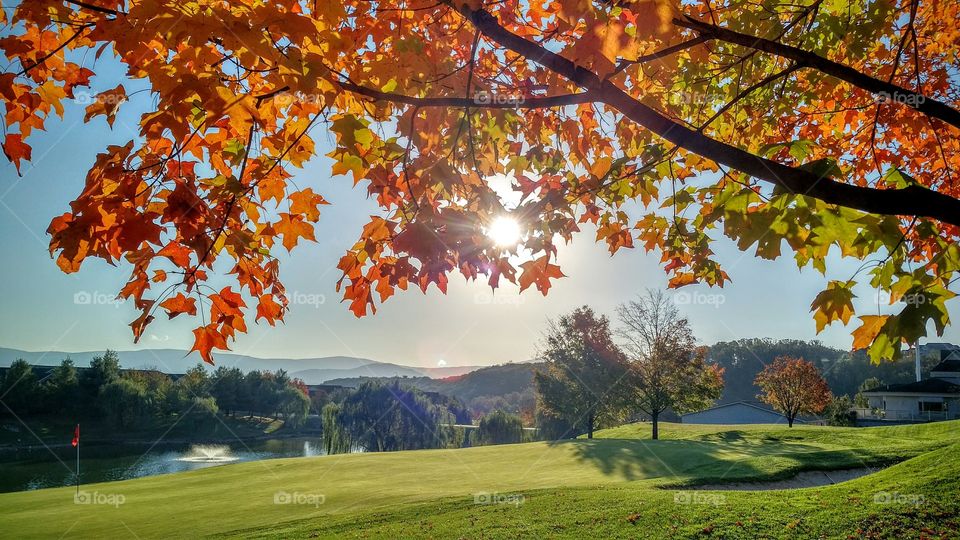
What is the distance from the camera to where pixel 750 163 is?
215cm

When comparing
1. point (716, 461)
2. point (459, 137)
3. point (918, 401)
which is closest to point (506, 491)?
point (716, 461)

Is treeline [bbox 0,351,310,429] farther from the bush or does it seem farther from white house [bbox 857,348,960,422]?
white house [bbox 857,348,960,422]

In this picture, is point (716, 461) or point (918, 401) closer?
point (716, 461)

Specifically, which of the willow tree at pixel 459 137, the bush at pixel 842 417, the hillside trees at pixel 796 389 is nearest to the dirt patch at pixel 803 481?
the willow tree at pixel 459 137

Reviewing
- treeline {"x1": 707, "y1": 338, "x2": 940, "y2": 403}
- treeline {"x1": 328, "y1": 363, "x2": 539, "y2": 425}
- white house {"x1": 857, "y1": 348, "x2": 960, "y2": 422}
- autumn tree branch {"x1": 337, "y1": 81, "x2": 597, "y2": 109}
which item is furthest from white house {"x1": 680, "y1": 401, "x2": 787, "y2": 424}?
autumn tree branch {"x1": 337, "y1": 81, "x2": 597, "y2": 109}

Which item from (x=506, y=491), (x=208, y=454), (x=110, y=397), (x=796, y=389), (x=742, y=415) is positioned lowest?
(x=208, y=454)

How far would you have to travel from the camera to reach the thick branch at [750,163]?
6.57ft

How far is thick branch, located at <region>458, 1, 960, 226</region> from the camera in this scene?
2.00m

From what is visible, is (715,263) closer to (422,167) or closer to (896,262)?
(896,262)

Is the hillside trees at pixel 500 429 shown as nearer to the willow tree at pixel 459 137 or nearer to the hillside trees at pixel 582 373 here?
the hillside trees at pixel 582 373

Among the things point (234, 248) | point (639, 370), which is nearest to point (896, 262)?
point (234, 248)

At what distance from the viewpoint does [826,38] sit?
4.45 meters

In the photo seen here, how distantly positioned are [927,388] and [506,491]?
161 ft

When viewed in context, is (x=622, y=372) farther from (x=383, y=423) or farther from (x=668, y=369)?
(x=383, y=423)
